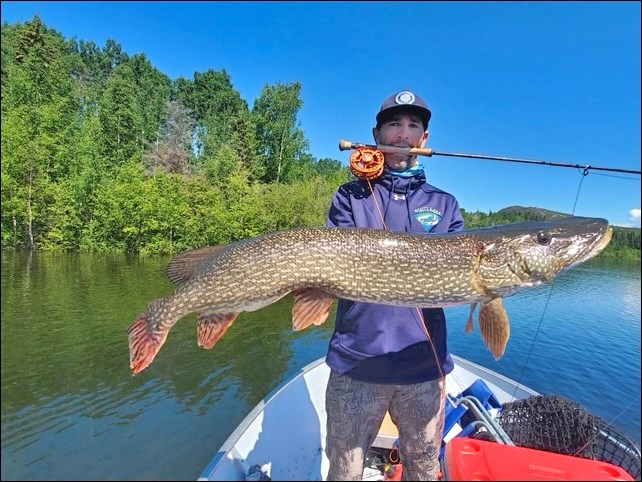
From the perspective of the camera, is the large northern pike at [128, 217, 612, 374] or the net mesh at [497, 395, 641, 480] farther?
the net mesh at [497, 395, 641, 480]

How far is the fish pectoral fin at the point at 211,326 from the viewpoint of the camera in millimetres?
2314

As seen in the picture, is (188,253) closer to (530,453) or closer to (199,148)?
(530,453)

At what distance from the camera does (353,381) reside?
6.84 feet

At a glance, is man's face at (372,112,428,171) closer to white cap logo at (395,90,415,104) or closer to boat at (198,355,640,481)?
white cap logo at (395,90,415,104)

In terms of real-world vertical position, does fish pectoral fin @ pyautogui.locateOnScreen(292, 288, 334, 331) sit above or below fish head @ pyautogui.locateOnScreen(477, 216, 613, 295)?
below

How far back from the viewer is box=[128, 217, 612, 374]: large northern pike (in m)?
2.20

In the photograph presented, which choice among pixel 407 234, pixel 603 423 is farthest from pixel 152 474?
pixel 603 423

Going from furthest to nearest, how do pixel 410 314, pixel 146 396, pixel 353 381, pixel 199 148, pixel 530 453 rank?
pixel 199 148 < pixel 146 396 < pixel 410 314 < pixel 353 381 < pixel 530 453

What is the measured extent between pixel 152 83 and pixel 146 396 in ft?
126

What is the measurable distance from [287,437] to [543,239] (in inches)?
102

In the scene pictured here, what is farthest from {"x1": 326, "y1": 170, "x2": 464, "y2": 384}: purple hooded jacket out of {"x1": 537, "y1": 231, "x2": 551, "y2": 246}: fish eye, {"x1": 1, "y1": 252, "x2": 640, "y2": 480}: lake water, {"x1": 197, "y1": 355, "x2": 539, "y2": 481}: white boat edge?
{"x1": 197, "y1": 355, "x2": 539, "y2": 481}: white boat edge

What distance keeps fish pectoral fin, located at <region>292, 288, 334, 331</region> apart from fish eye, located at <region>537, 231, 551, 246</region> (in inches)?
48.5

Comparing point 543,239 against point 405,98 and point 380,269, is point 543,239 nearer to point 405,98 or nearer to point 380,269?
point 380,269

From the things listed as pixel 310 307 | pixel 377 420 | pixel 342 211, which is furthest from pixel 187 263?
pixel 377 420
